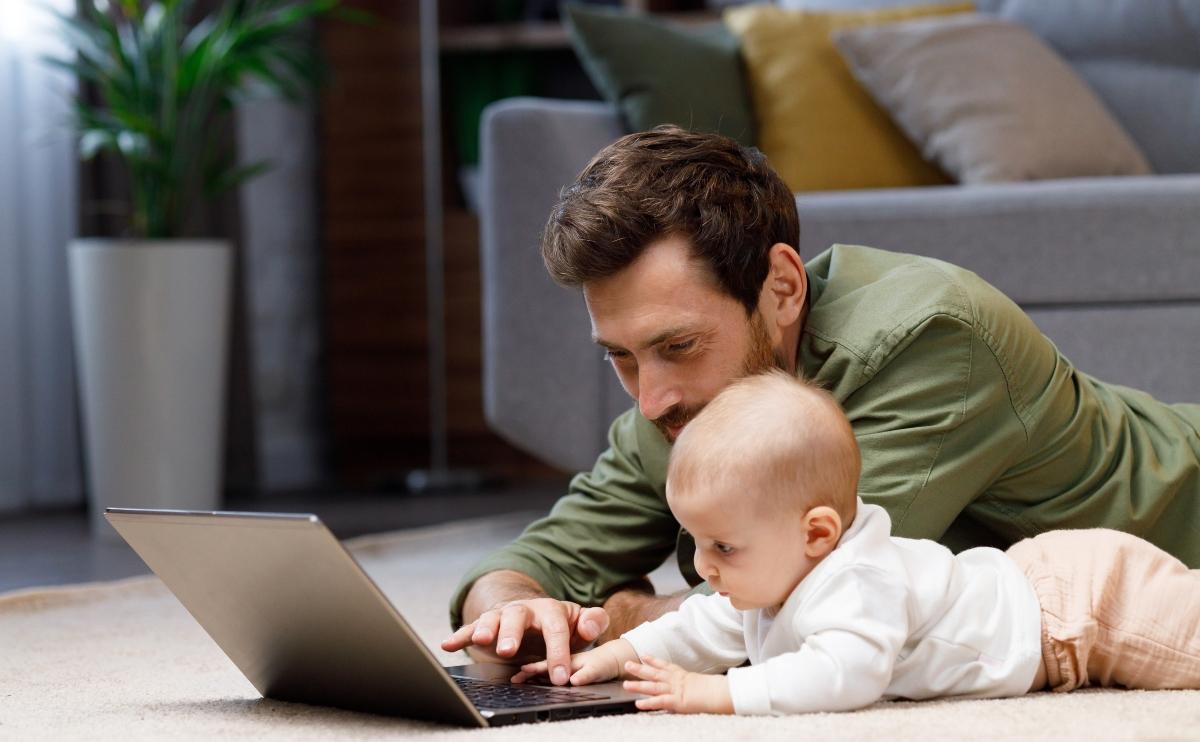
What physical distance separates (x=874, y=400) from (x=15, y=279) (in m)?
2.50

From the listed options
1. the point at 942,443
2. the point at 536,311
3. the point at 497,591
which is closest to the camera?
the point at 942,443

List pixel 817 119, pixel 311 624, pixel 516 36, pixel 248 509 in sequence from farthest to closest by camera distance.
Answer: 1. pixel 516 36
2. pixel 248 509
3. pixel 817 119
4. pixel 311 624

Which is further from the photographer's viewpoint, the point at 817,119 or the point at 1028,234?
the point at 817,119

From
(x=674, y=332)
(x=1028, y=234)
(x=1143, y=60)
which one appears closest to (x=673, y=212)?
(x=674, y=332)

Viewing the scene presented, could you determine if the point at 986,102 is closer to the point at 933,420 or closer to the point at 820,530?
the point at 933,420

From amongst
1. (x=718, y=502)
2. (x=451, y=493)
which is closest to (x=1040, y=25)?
(x=451, y=493)

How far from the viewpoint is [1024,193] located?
222 cm

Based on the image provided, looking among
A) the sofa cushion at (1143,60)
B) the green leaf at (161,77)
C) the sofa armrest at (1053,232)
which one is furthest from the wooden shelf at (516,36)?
the sofa armrest at (1053,232)

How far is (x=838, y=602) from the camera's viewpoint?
106 cm

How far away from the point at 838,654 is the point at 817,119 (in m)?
1.66

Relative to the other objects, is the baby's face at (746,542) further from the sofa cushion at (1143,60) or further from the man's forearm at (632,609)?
the sofa cushion at (1143,60)

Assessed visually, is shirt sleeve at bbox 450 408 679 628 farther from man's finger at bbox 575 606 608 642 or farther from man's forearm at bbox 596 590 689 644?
man's finger at bbox 575 606 608 642

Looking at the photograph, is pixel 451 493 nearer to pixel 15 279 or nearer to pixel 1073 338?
pixel 15 279

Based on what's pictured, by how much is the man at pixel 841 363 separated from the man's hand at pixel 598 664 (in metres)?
0.01
